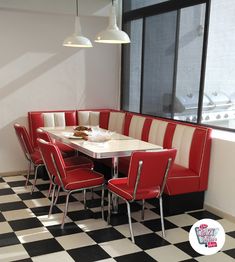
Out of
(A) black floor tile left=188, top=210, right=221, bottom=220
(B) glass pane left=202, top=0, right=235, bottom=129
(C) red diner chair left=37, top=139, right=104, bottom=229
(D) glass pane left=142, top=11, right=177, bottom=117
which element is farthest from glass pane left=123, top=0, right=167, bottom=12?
(A) black floor tile left=188, top=210, right=221, bottom=220

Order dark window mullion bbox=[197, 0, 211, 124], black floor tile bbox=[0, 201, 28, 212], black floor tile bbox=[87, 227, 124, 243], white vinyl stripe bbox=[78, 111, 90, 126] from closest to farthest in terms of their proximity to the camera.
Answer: black floor tile bbox=[87, 227, 124, 243] → black floor tile bbox=[0, 201, 28, 212] → dark window mullion bbox=[197, 0, 211, 124] → white vinyl stripe bbox=[78, 111, 90, 126]

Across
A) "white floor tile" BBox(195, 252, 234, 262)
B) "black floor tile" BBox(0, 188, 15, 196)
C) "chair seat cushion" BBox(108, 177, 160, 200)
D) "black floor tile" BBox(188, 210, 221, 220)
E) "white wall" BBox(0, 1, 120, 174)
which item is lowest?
"black floor tile" BBox(0, 188, 15, 196)

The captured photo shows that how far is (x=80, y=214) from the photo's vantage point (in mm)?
3729

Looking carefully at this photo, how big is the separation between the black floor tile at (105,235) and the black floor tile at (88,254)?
0.49 ft

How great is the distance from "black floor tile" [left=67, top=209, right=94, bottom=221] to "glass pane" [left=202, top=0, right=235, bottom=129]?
5.63 ft

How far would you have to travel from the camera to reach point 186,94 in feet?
14.6

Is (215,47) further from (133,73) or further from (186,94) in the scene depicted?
(133,73)

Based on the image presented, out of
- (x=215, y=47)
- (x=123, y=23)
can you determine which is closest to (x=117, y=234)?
(x=215, y=47)

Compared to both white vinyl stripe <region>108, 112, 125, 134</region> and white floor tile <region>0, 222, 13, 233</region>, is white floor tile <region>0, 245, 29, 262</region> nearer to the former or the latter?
white floor tile <region>0, 222, 13, 233</region>

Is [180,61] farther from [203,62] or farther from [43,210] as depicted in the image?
[43,210]

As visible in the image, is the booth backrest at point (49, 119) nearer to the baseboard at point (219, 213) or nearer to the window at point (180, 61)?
the window at point (180, 61)

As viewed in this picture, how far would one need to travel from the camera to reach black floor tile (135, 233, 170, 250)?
306 cm

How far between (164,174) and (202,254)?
720 mm

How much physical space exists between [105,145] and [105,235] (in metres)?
0.85
